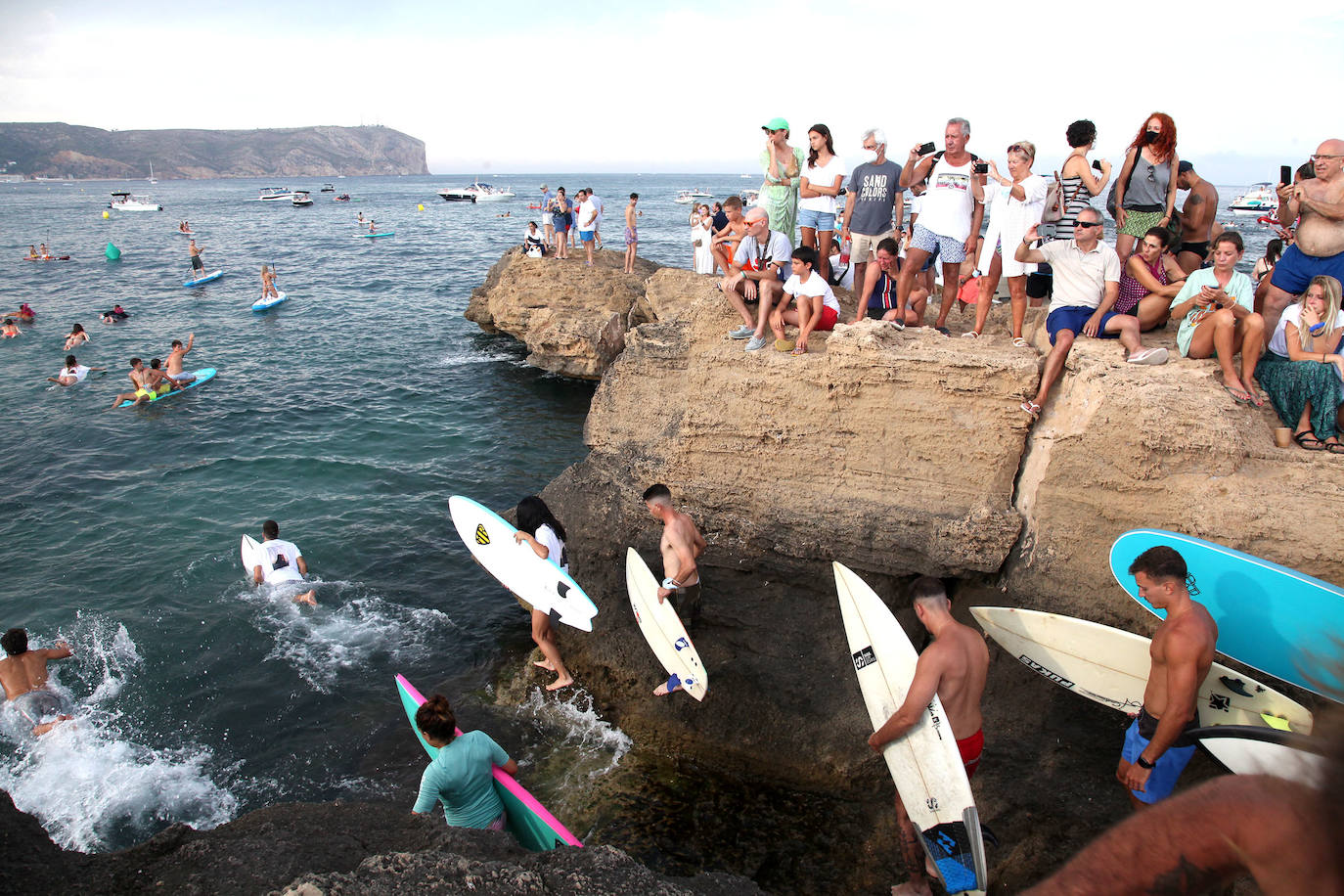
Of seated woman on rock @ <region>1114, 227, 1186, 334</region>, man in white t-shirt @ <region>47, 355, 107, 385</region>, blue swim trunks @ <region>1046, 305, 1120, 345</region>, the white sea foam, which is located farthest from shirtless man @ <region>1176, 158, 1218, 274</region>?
man in white t-shirt @ <region>47, 355, 107, 385</region>

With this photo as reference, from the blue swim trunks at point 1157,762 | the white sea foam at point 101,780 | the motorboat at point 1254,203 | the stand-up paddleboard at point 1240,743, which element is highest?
the motorboat at point 1254,203

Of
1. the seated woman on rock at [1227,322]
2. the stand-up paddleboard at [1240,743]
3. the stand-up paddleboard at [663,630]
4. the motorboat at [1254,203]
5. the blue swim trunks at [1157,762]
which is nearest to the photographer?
the stand-up paddleboard at [1240,743]

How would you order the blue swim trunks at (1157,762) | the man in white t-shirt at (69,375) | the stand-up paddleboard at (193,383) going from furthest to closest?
1. the man in white t-shirt at (69,375)
2. the stand-up paddleboard at (193,383)
3. the blue swim trunks at (1157,762)

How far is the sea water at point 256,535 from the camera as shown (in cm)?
653

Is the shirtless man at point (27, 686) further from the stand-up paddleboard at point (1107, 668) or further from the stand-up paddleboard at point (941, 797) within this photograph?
the stand-up paddleboard at point (1107, 668)

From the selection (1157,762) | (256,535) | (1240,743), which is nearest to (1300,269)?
(1240,743)

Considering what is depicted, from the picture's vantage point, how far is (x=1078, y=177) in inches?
279

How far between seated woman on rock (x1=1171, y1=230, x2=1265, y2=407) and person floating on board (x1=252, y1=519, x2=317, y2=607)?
10.1 m

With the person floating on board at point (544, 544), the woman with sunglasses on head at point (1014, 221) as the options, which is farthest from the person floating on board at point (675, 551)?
the woman with sunglasses on head at point (1014, 221)

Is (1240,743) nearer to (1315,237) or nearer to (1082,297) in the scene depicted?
(1082,297)

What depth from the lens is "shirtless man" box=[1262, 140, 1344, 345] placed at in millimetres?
5996

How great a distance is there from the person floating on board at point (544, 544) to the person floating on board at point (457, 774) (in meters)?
2.42

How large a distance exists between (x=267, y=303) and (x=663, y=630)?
83.7 feet

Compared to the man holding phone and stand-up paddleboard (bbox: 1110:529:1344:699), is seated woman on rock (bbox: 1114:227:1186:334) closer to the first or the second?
the man holding phone
